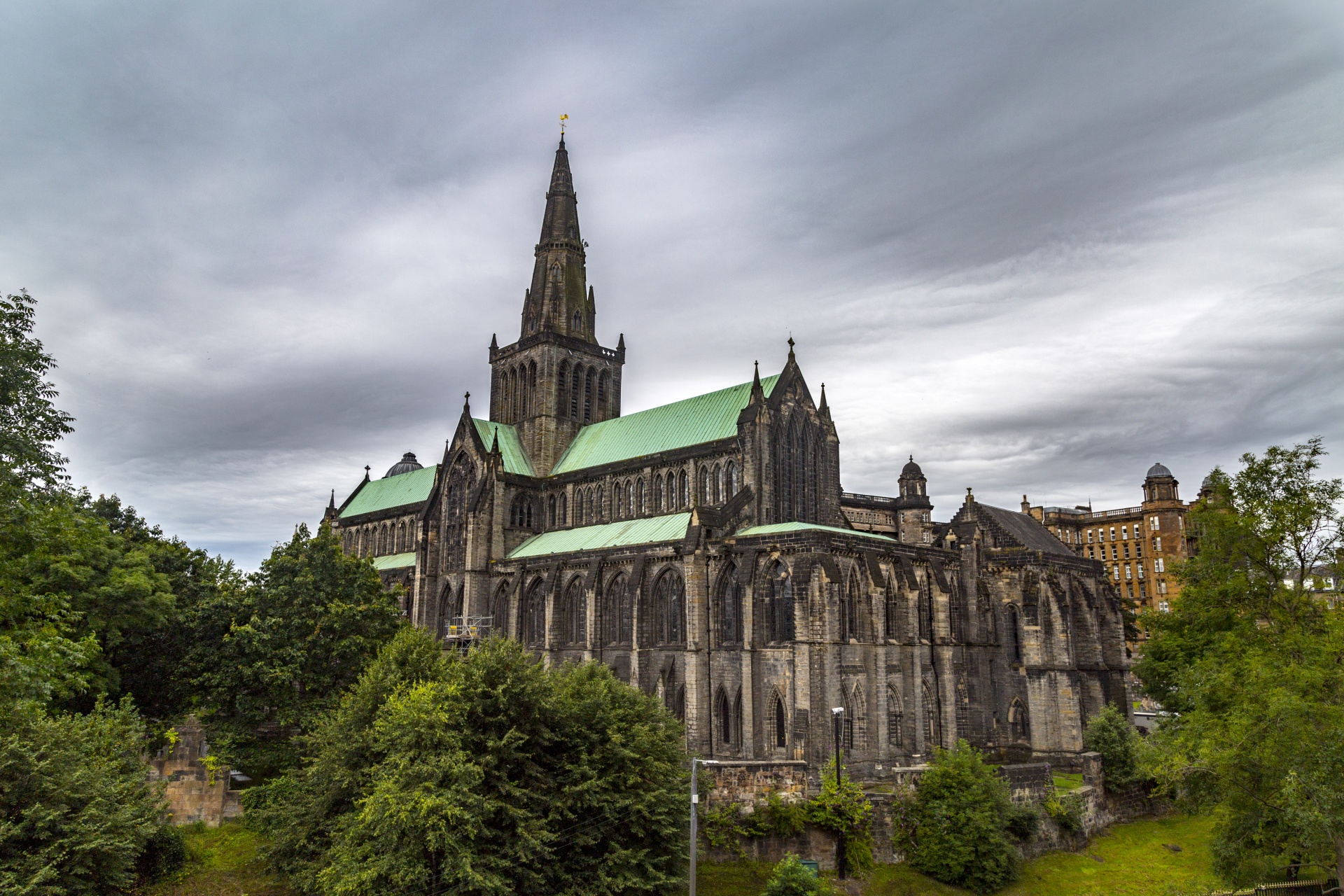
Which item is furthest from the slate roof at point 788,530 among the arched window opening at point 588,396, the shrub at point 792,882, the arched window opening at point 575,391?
the arched window opening at point 588,396

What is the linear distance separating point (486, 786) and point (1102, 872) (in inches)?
1165

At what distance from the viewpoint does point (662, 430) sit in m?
67.6

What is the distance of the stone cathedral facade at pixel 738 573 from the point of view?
163 feet

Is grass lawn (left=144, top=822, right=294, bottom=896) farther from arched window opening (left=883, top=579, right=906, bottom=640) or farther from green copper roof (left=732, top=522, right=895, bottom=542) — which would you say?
arched window opening (left=883, top=579, right=906, bottom=640)

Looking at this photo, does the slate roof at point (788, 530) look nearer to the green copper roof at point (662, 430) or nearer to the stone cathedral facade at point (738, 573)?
the stone cathedral facade at point (738, 573)

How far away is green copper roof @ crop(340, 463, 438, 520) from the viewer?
89688 millimetres

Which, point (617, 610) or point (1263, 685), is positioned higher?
point (617, 610)

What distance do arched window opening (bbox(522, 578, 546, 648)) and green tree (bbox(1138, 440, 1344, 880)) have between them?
37257mm

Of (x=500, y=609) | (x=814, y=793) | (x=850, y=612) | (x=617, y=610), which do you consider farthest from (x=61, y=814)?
(x=500, y=609)

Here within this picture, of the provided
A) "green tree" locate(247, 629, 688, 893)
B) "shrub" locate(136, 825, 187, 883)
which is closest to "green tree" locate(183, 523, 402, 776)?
"shrub" locate(136, 825, 187, 883)

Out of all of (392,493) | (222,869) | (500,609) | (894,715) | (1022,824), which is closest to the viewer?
(222,869)

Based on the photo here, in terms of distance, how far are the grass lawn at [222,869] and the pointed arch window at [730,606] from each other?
24.5 m

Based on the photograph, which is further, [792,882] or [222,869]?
[222,869]

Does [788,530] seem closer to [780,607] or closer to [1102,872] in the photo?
[780,607]
